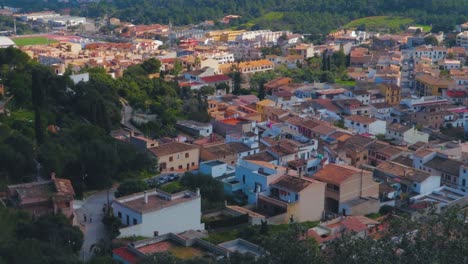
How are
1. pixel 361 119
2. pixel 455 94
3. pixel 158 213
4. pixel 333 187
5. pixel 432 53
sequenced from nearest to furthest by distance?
pixel 158 213 < pixel 333 187 < pixel 361 119 < pixel 455 94 < pixel 432 53

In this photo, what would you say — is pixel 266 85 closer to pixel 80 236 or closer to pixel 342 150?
pixel 342 150

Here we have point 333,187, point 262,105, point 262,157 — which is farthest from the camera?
point 262,105

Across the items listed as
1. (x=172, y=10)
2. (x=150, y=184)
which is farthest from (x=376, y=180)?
(x=172, y=10)

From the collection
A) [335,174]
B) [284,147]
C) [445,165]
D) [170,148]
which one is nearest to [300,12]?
[284,147]

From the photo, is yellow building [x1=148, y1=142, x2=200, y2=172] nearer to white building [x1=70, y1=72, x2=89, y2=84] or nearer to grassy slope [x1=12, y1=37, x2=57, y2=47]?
white building [x1=70, y1=72, x2=89, y2=84]

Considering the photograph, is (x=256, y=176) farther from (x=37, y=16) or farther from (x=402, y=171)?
(x=37, y=16)

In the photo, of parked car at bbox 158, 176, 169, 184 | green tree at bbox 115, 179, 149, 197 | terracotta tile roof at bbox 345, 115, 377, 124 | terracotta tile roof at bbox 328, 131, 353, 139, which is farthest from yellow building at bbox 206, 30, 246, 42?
green tree at bbox 115, 179, 149, 197
